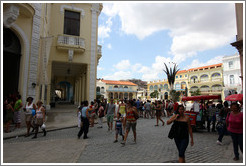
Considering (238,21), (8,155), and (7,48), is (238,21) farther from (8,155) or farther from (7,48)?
(7,48)

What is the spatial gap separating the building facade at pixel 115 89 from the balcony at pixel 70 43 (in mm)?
47416

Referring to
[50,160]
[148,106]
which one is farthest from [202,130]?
[50,160]

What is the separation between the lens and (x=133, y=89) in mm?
67938

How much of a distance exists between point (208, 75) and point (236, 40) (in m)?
45.2

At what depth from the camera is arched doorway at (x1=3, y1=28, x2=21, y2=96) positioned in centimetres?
921

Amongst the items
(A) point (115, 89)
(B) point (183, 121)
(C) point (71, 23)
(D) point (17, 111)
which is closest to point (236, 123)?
(B) point (183, 121)

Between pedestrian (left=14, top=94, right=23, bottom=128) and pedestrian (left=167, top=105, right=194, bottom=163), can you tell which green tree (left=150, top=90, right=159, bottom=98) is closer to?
pedestrian (left=14, top=94, right=23, bottom=128)

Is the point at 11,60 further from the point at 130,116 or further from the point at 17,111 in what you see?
the point at 130,116

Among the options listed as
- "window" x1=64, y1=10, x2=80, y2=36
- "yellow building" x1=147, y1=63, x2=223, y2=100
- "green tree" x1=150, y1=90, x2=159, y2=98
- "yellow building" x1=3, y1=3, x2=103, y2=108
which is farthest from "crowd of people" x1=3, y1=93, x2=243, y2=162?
"green tree" x1=150, y1=90, x2=159, y2=98

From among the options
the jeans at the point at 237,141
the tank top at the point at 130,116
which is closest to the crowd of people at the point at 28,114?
A: the tank top at the point at 130,116

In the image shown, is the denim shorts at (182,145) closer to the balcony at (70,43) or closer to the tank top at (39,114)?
the tank top at (39,114)

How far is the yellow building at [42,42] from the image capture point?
9352mm

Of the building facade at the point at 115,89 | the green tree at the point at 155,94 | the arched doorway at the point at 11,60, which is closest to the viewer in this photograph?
the arched doorway at the point at 11,60

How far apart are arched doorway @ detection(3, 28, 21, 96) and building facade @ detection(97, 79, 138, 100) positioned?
5184 centimetres
